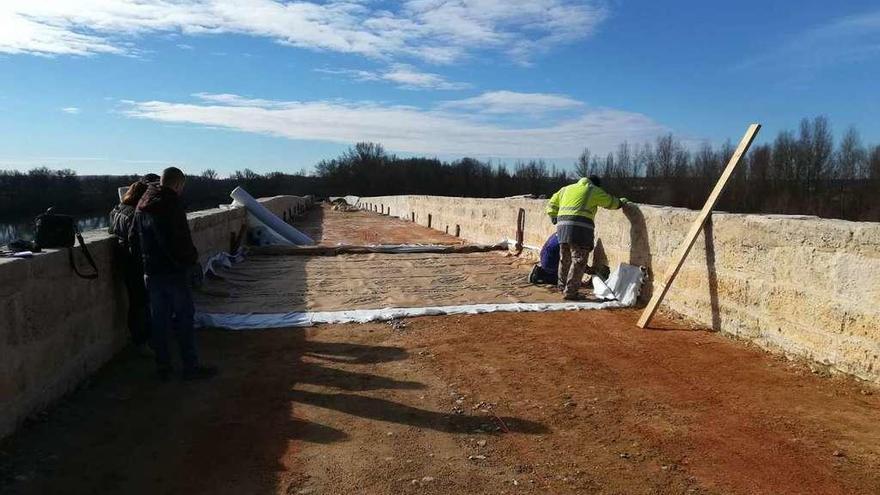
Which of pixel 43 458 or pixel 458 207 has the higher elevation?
pixel 458 207

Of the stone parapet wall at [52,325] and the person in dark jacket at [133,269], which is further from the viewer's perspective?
the person in dark jacket at [133,269]

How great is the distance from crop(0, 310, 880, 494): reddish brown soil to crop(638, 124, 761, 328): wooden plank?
0.72 meters

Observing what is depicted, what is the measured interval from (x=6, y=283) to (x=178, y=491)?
1.62 m

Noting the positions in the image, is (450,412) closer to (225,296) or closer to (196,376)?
(196,376)

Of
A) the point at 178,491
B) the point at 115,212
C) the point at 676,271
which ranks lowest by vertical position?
the point at 178,491

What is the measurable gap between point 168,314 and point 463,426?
2.56 metres

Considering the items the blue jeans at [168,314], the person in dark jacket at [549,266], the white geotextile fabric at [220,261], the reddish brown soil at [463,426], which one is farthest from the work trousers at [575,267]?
the white geotextile fabric at [220,261]

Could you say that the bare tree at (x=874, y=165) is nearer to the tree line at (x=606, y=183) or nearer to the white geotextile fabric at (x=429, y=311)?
the tree line at (x=606, y=183)

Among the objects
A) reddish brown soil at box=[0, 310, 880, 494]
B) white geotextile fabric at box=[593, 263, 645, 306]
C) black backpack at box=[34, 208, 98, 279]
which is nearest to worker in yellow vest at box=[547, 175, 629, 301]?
white geotextile fabric at box=[593, 263, 645, 306]

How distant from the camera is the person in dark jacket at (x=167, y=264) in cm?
448

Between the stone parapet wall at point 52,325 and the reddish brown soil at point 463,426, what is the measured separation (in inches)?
6.6

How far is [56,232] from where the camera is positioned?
419cm

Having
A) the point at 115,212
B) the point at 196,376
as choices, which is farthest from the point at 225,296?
the point at 196,376

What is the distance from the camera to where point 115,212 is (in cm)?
533
